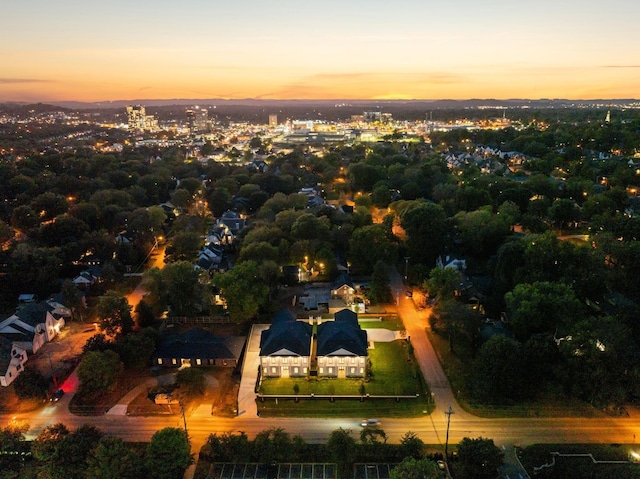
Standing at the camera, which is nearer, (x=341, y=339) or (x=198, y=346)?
(x=341, y=339)

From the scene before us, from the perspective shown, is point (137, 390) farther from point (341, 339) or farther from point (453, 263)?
point (453, 263)

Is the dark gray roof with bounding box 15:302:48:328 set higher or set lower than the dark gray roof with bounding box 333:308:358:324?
lower

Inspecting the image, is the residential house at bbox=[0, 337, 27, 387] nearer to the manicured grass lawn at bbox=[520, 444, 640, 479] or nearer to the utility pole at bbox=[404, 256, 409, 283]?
the manicured grass lawn at bbox=[520, 444, 640, 479]

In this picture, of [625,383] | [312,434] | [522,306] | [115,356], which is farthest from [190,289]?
[625,383]

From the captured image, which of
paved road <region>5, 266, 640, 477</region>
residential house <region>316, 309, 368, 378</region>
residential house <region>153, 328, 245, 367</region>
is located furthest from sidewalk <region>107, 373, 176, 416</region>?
residential house <region>316, 309, 368, 378</region>

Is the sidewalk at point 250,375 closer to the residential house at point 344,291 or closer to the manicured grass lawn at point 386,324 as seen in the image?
the residential house at point 344,291

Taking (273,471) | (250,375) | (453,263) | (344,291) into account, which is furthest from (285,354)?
(453,263)

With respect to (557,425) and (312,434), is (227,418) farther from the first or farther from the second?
(557,425)
